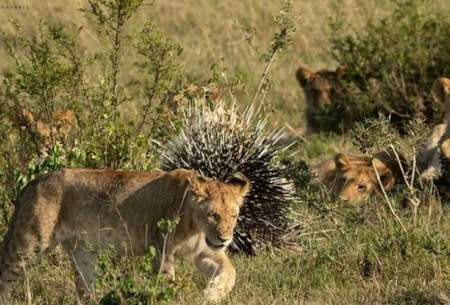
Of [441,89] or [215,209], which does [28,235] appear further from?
[441,89]

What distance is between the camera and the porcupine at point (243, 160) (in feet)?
32.7

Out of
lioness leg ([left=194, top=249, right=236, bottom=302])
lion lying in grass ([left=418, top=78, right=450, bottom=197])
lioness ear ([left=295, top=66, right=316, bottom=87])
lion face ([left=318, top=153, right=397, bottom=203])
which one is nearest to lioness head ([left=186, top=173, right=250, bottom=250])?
lioness leg ([left=194, top=249, right=236, bottom=302])

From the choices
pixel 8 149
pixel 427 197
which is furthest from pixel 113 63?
pixel 427 197

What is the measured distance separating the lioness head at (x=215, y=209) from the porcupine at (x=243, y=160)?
1.45 m

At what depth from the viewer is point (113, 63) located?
10.4 metres

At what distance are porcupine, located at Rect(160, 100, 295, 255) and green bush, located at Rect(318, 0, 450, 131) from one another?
15.3 ft

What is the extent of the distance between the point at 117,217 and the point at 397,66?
7255mm

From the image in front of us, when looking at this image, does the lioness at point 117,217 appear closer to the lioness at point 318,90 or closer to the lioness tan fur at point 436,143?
the lioness tan fur at point 436,143

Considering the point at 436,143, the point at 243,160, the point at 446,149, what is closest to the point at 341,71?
the point at 436,143

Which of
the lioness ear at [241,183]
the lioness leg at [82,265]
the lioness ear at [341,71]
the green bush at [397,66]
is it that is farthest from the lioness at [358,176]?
the lioness leg at [82,265]

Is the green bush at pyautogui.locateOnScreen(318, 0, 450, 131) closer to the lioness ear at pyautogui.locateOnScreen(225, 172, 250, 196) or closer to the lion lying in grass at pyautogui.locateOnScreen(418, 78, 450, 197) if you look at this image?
the lion lying in grass at pyautogui.locateOnScreen(418, 78, 450, 197)

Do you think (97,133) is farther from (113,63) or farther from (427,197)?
(427,197)

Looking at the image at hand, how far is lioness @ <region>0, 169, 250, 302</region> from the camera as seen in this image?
8.45 m

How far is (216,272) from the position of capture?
852cm
